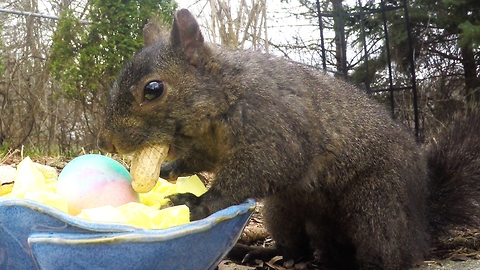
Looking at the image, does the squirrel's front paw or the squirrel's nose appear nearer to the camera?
the squirrel's front paw

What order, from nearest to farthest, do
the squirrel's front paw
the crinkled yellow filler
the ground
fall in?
the crinkled yellow filler < the squirrel's front paw < the ground

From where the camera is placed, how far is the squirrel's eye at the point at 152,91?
164cm

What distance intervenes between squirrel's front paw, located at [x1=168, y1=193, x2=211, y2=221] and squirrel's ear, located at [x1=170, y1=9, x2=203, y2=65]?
0.44m

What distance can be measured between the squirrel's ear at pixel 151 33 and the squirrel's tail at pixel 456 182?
4.10 ft

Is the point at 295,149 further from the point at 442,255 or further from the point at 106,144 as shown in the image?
the point at 442,255

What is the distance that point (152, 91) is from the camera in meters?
1.65

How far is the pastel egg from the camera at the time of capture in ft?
4.52

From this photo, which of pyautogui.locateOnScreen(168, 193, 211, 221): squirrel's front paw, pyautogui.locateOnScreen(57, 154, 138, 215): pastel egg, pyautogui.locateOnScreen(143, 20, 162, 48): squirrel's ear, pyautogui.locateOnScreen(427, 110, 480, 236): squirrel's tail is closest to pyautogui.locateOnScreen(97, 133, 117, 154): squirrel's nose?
pyautogui.locateOnScreen(57, 154, 138, 215): pastel egg

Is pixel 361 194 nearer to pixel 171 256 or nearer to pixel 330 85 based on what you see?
pixel 330 85

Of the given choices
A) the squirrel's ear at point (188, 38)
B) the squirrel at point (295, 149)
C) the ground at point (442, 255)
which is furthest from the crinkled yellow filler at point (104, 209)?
the ground at point (442, 255)

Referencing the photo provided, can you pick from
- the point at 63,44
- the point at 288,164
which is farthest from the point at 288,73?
the point at 63,44

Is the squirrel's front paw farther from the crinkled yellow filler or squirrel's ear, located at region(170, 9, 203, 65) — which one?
squirrel's ear, located at region(170, 9, 203, 65)

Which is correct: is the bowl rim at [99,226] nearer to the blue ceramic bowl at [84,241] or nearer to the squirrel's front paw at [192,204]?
the blue ceramic bowl at [84,241]

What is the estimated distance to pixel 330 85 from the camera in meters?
2.15
